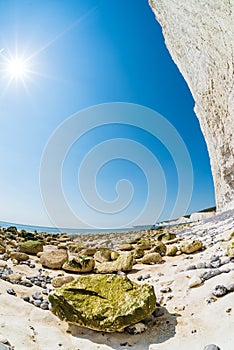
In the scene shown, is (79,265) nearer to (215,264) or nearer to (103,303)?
(103,303)

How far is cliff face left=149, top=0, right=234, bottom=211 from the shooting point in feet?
43.1

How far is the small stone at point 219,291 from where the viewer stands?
148 inches

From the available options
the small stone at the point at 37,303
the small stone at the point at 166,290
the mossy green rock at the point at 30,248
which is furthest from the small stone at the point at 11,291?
the mossy green rock at the point at 30,248

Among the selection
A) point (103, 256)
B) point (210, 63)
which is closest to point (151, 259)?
point (103, 256)

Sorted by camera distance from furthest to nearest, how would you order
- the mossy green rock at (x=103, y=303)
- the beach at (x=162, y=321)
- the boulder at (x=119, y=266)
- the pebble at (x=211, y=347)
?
the boulder at (x=119, y=266), the mossy green rock at (x=103, y=303), the beach at (x=162, y=321), the pebble at (x=211, y=347)

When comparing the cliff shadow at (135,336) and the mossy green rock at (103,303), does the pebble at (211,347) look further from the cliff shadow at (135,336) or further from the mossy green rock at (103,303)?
the mossy green rock at (103,303)

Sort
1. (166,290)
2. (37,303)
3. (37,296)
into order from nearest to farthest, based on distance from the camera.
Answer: (37,303)
(37,296)
(166,290)

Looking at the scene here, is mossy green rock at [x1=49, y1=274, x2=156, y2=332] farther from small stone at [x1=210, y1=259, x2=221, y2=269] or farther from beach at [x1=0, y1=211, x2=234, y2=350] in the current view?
small stone at [x1=210, y1=259, x2=221, y2=269]

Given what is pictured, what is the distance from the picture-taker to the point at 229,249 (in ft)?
17.0

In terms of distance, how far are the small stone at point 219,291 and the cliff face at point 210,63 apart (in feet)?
34.9

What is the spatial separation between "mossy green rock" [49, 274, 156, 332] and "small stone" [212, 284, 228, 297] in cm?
93

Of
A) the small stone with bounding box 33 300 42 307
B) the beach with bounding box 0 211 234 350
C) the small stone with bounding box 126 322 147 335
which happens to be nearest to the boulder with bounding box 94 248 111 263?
the beach with bounding box 0 211 234 350

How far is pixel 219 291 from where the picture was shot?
12.4ft

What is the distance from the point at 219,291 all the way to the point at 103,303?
1.73 m
